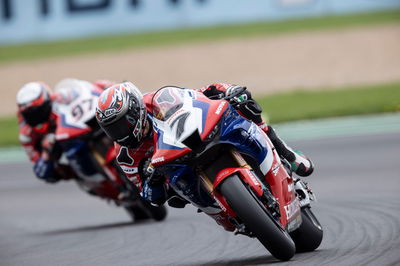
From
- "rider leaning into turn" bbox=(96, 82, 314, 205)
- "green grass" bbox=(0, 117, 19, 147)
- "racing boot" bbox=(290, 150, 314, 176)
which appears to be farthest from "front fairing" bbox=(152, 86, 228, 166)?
"green grass" bbox=(0, 117, 19, 147)

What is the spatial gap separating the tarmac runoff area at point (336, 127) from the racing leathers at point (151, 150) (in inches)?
317

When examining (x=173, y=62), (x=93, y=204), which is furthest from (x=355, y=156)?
(x=173, y=62)

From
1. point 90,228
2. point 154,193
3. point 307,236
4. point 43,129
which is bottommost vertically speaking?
point 90,228

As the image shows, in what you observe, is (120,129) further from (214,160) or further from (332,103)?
(332,103)

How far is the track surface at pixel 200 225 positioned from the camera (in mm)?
7133

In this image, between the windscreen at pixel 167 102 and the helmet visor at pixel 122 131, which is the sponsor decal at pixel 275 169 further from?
the helmet visor at pixel 122 131

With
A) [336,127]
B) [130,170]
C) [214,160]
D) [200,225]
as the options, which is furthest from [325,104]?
[214,160]

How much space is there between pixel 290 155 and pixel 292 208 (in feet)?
2.30

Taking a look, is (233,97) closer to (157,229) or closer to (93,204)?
(157,229)

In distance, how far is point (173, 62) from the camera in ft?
81.7

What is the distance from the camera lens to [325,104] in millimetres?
17875

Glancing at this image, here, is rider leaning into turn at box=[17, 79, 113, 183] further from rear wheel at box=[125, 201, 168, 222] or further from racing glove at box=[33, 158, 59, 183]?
rear wheel at box=[125, 201, 168, 222]

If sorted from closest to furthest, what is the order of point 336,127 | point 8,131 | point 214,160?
point 214,160 < point 336,127 < point 8,131

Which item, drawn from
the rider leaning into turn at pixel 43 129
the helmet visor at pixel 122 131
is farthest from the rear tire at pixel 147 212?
the helmet visor at pixel 122 131
